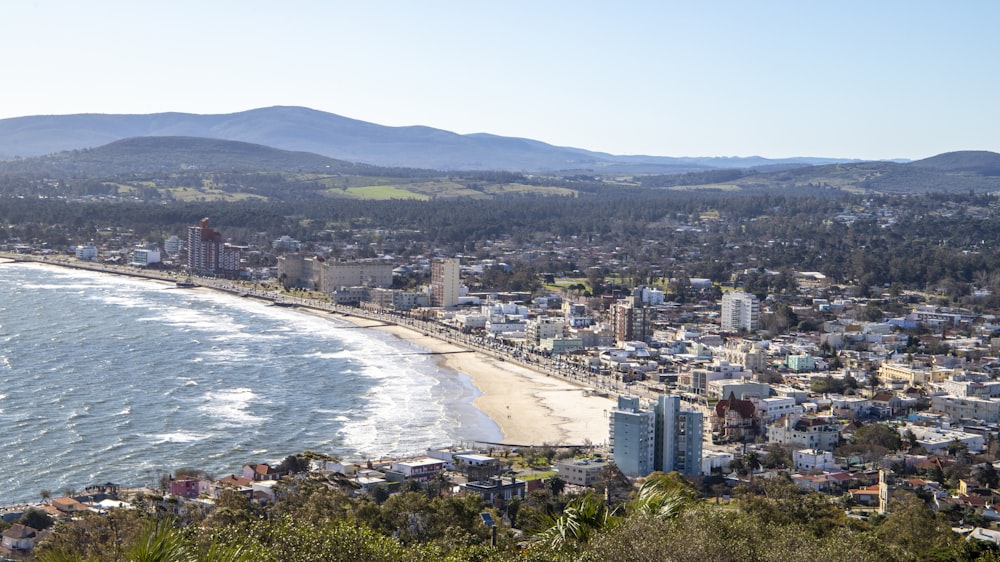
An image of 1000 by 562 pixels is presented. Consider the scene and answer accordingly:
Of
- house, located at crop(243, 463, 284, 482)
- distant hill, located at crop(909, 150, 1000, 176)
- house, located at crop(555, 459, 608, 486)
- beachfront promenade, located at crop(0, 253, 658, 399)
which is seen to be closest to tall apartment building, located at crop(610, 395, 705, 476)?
house, located at crop(555, 459, 608, 486)

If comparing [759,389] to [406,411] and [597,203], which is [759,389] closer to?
[406,411]

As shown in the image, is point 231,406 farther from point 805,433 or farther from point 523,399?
point 805,433

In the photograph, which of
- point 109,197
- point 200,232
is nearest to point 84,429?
point 200,232

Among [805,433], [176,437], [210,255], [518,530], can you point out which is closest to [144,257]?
[210,255]

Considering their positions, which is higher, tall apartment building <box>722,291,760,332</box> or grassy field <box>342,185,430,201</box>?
grassy field <box>342,185,430,201</box>

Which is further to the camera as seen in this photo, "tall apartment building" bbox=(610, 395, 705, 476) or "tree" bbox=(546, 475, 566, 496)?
"tall apartment building" bbox=(610, 395, 705, 476)

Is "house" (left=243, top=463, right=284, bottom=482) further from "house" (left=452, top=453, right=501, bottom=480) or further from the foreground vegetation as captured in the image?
"house" (left=452, top=453, right=501, bottom=480)

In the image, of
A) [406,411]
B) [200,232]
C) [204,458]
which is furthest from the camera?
[200,232]
